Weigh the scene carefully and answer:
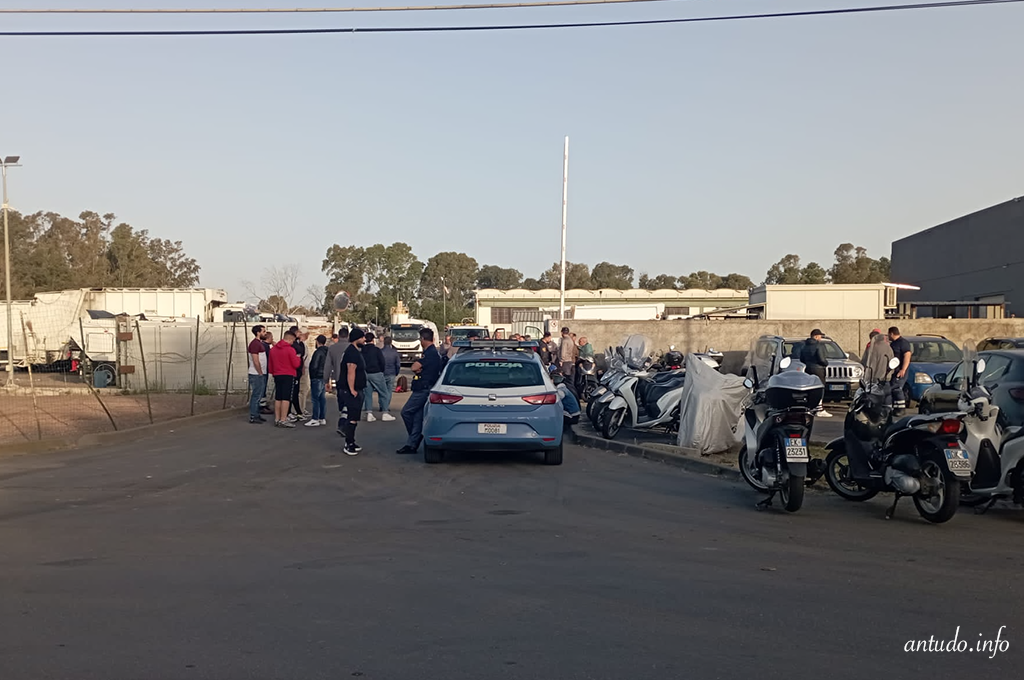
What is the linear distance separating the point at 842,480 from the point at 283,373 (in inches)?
463

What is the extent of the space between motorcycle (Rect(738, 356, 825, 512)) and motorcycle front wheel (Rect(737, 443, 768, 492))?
1cm

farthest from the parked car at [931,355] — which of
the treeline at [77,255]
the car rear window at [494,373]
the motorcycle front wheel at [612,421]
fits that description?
the treeline at [77,255]

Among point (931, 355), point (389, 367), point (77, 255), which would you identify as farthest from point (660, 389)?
point (77, 255)

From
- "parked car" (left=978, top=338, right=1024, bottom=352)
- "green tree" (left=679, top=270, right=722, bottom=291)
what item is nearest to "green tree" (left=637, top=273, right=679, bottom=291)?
"green tree" (left=679, top=270, right=722, bottom=291)

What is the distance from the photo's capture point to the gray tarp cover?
46.1ft

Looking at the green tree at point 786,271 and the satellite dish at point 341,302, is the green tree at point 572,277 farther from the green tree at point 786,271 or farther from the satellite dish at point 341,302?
the satellite dish at point 341,302

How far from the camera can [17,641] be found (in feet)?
18.8

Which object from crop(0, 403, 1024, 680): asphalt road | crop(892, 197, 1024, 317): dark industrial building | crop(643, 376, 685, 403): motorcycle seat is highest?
crop(892, 197, 1024, 317): dark industrial building

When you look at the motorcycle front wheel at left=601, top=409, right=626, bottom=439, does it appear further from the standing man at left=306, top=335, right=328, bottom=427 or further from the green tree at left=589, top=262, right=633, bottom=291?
the green tree at left=589, top=262, right=633, bottom=291

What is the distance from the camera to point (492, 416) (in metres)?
13.3

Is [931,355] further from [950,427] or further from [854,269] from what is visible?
[854,269]

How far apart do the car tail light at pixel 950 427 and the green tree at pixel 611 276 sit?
120m

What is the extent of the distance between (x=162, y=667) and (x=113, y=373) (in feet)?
89.3

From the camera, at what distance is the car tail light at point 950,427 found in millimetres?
9188
